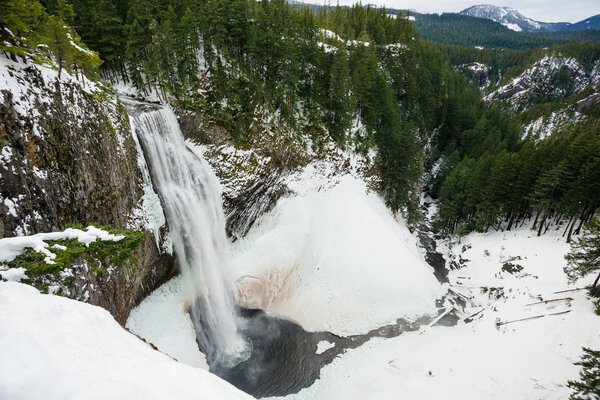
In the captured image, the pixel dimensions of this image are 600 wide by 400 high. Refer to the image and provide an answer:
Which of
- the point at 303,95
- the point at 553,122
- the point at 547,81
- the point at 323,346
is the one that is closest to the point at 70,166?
the point at 323,346

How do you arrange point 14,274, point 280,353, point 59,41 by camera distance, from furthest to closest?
1. point 280,353
2. point 59,41
3. point 14,274

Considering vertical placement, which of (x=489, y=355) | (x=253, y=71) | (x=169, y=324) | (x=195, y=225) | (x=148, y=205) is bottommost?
(x=169, y=324)

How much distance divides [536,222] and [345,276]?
26.0 meters

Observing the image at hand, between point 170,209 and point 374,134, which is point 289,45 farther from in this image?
point 170,209

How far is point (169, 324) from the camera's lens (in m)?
20.8

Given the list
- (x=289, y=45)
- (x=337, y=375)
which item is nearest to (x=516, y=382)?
(x=337, y=375)

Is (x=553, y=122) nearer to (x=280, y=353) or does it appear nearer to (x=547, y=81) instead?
(x=547, y=81)

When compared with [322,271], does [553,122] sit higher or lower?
higher

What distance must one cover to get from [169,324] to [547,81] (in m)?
182

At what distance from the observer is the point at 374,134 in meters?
40.8

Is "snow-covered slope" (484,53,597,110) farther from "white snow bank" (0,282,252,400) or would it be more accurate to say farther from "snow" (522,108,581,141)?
"white snow bank" (0,282,252,400)

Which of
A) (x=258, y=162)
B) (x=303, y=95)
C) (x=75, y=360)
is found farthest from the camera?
(x=303, y=95)

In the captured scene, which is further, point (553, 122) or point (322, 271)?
point (553, 122)

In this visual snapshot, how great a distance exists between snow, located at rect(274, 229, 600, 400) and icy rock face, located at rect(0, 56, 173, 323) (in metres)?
13.6
